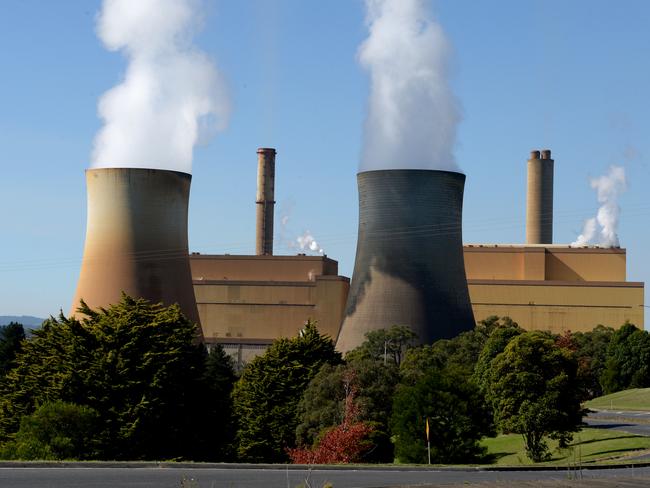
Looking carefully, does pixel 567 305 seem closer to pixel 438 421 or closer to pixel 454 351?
pixel 454 351

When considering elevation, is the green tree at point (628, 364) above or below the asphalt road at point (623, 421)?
above

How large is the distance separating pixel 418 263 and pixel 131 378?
2989cm

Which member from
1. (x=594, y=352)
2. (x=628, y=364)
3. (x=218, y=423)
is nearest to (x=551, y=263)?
(x=594, y=352)

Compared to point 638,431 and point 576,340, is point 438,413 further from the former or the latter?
point 576,340

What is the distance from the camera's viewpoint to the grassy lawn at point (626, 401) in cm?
5159

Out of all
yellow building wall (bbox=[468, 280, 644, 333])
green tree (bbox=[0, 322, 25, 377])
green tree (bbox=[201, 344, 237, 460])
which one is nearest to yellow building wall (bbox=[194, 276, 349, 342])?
yellow building wall (bbox=[468, 280, 644, 333])

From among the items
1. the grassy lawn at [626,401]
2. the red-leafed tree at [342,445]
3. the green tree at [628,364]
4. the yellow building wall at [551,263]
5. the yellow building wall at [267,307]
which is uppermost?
the yellow building wall at [551,263]

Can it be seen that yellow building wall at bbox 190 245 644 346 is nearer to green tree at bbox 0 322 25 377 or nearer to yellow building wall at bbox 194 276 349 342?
yellow building wall at bbox 194 276 349 342

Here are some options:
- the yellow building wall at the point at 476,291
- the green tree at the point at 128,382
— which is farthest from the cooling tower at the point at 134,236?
the yellow building wall at the point at 476,291

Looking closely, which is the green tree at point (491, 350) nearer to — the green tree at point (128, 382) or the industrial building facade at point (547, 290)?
the green tree at point (128, 382)

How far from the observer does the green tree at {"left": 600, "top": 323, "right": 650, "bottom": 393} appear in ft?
205

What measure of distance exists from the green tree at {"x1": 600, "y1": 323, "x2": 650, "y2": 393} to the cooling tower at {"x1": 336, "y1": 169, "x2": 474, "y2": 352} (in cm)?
773

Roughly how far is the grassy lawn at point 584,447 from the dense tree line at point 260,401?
2.19ft

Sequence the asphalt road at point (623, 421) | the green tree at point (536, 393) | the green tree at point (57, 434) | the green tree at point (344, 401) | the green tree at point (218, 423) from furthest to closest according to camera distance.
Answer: the asphalt road at point (623, 421), the green tree at point (218, 423), the green tree at point (344, 401), the green tree at point (536, 393), the green tree at point (57, 434)
